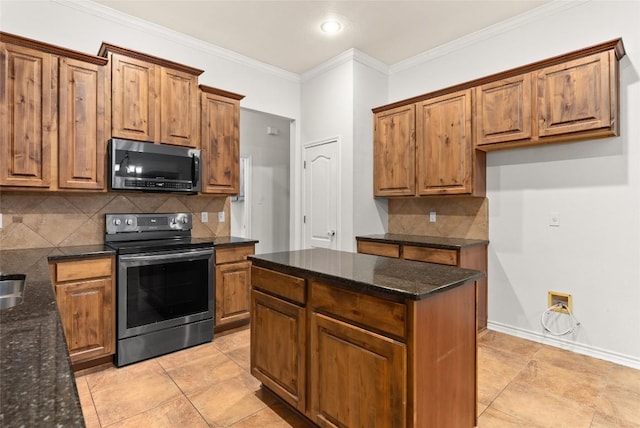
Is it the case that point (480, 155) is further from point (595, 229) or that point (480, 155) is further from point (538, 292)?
point (538, 292)

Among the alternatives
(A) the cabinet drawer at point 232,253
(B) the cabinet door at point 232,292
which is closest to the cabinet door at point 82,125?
(A) the cabinet drawer at point 232,253

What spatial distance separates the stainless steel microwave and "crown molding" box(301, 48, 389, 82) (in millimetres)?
2027

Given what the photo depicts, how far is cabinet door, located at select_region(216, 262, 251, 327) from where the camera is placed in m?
3.33

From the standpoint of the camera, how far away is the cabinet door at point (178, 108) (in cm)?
320

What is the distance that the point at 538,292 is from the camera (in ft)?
10.8

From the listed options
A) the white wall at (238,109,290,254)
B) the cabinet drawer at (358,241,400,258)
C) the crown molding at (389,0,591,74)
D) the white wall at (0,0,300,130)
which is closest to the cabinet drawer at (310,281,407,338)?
the cabinet drawer at (358,241,400,258)

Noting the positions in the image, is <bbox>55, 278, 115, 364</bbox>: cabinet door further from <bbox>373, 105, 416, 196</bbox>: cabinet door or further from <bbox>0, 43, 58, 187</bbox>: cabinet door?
<bbox>373, 105, 416, 196</bbox>: cabinet door

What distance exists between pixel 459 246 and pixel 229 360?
2.24 m

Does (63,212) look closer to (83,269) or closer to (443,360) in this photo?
(83,269)

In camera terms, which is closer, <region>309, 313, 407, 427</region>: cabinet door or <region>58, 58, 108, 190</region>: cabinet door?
<region>309, 313, 407, 427</region>: cabinet door

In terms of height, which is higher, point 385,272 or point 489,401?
point 385,272

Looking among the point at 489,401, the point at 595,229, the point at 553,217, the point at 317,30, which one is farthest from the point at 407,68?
the point at 489,401

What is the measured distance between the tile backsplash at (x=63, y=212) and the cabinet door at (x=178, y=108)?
0.64m

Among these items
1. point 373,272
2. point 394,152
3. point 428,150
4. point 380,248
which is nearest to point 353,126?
point 394,152
